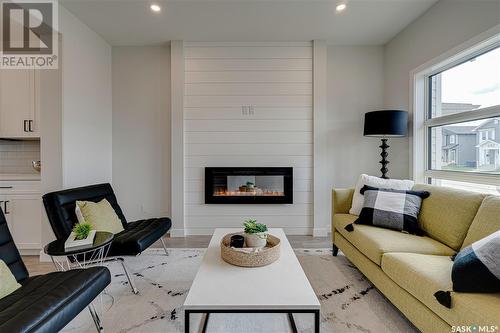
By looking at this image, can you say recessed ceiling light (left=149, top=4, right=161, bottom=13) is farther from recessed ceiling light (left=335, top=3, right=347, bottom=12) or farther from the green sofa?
the green sofa

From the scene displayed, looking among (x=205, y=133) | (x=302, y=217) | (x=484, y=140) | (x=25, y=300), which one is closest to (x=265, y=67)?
(x=205, y=133)

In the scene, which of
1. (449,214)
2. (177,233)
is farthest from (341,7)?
(177,233)

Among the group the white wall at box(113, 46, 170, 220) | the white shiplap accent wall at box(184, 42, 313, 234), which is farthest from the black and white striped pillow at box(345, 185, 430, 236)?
the white wall at box(113, 46, 170, 220)

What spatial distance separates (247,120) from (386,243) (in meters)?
2.37

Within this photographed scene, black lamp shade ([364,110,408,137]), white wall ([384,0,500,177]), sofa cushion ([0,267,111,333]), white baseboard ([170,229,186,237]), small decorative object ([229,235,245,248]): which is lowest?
white baseboard ([170,229,186,237])

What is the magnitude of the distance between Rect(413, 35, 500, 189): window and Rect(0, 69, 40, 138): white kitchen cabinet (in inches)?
176

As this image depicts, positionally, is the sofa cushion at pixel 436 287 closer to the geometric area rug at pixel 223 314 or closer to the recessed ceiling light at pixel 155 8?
the geometric area rug at pixel 223 314

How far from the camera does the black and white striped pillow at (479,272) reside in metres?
1.19

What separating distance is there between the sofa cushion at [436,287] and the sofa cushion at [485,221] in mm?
237

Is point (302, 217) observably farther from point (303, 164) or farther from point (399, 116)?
point (399, 116)

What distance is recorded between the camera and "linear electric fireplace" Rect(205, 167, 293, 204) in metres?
3.58

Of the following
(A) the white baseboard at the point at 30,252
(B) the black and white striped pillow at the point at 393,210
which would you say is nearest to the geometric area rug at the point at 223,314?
(B) the black and white striped pillow at the point at 393,210

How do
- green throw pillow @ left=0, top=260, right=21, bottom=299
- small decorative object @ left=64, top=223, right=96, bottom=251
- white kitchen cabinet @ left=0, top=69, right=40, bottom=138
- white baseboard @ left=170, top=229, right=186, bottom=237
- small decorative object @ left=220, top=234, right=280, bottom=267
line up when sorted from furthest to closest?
white baseboard @ left=170, top=229, right=186, bottom=237, white kitchen cabinet @ left=0, top=69, right=40, bottom=138, small decorative object @ left=64, top=223, right=96, bottom=251, small decorative object @ left=220, top=234, right=280, bottom=267, green throw pillow @ left=0, top=260, right=21, bottom=299

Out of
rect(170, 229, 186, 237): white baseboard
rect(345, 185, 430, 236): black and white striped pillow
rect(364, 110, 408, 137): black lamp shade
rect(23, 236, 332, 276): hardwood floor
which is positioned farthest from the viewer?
rect(170, 229, 186, 237): white baseboard
